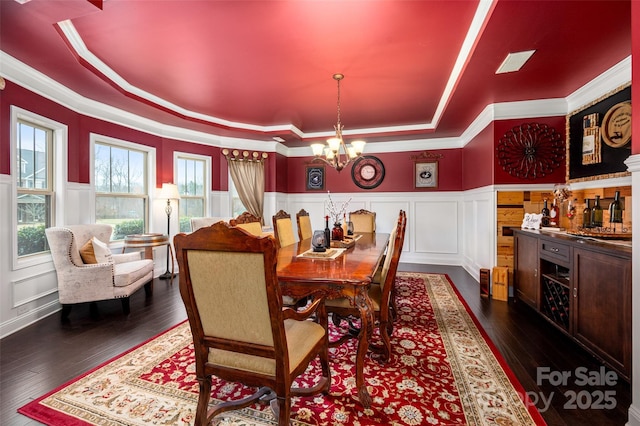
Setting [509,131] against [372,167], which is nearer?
[509,131]

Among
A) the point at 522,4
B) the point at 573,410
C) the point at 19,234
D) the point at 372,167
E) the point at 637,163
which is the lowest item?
the point at 573,410

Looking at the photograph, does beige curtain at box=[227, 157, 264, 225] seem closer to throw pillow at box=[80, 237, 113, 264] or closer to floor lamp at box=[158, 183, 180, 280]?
floor lamp at box=[158, 183, 180, 280]

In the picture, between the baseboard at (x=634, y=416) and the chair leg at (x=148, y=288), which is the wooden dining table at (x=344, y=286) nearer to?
the baseboard at (x=634, y=416)

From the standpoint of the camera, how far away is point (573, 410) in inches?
65.5

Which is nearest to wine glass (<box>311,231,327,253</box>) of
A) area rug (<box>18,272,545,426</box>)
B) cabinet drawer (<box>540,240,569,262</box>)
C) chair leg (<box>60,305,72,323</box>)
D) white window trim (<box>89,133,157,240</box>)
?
area rug (<box>18,272,545,426</box>)

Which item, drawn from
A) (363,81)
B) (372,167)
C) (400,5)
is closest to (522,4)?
(400,5)

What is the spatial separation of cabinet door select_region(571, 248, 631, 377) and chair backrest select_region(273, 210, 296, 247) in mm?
2713

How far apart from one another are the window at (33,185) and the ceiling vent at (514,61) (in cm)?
468

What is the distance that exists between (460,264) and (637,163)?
4380mm

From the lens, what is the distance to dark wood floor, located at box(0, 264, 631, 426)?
5.60 ft

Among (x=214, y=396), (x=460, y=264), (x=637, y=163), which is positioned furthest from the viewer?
(x=460, y=264)

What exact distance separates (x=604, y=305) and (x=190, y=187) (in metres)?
5.51

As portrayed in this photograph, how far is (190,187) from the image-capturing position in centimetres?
523

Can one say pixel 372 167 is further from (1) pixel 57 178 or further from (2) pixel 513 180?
(1) pixel 57 178
